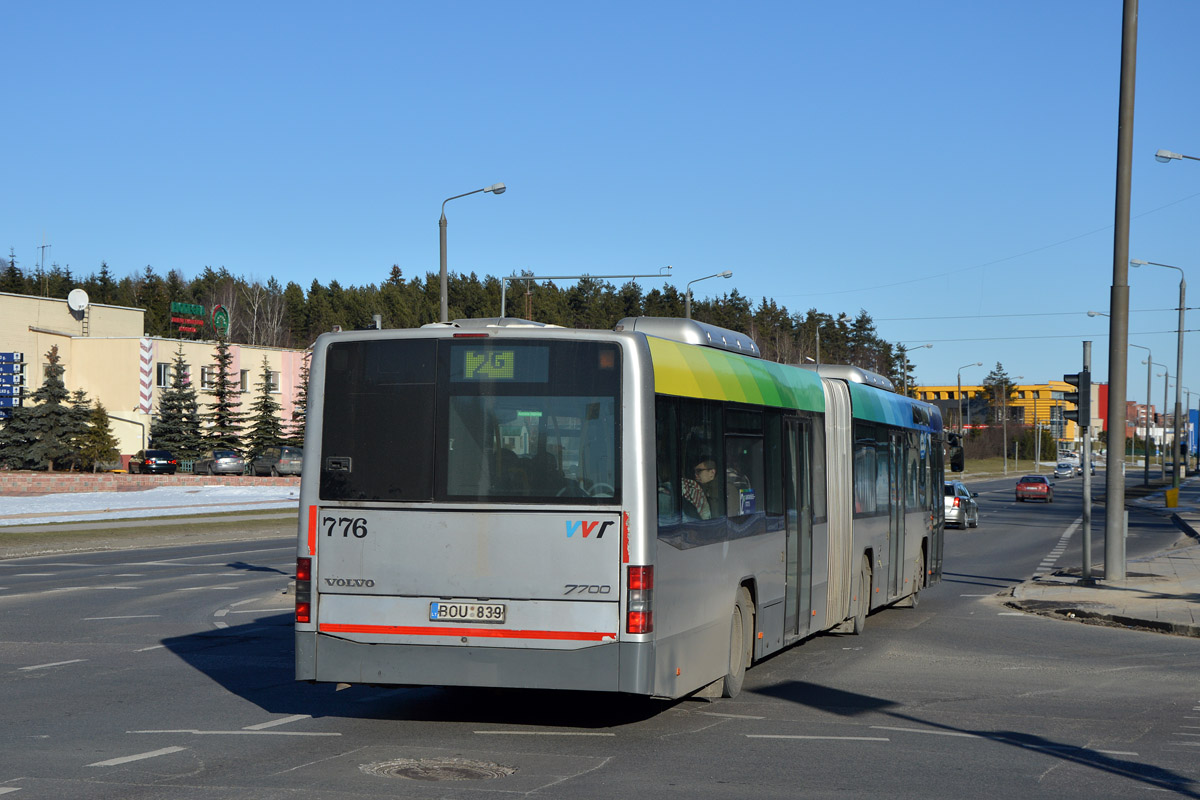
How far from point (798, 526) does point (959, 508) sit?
29759 millimetres

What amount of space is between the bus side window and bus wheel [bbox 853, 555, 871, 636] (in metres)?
6.49

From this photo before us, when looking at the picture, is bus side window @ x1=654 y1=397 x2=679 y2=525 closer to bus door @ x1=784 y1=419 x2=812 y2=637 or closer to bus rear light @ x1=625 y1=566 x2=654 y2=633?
bus rear light @ x1=625 y1=566 x2=654 y2=633

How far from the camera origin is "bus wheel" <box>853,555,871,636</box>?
49.8ft

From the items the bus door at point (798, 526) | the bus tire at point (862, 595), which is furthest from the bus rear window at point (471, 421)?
the bus tire at point (862, 595)

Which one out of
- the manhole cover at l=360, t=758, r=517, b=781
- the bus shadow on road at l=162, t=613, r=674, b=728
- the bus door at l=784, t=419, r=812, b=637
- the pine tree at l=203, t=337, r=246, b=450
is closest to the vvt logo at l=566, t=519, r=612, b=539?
the manhole cover at l=360, t=758, r=517, b=781

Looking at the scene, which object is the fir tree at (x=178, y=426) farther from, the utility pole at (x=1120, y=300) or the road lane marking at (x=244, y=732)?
the road lane marking at (x=244, y=732)

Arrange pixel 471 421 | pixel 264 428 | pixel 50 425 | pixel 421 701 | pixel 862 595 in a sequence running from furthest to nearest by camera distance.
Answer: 1. pixel 264 428
2. pixel 50 425
3. pixel 862 595
4. pixel 421 701
5. pixel 471 421

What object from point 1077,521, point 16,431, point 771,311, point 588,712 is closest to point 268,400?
point 16,431

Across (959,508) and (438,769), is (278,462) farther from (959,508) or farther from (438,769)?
(438,769)

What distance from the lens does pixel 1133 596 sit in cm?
1931

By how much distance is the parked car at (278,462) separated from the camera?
7281 cm

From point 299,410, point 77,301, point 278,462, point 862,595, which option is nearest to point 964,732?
point 862,595

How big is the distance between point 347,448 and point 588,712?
2.77 m

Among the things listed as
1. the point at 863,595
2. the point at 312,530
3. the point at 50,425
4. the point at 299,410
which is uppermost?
the point at 299,410
